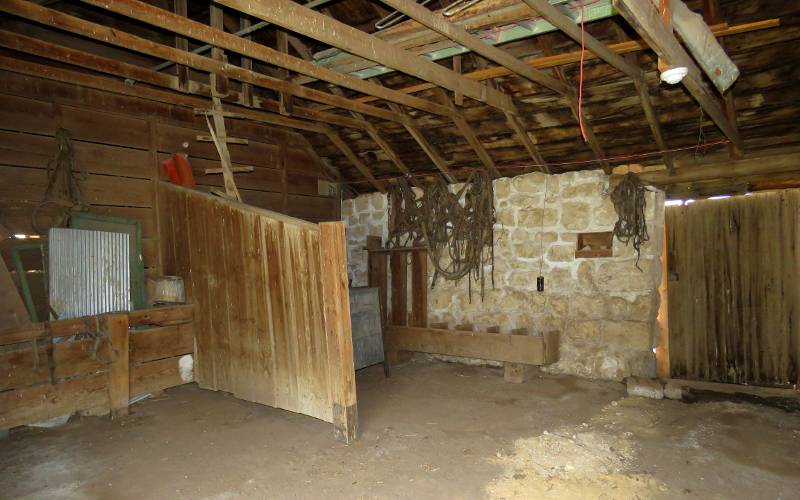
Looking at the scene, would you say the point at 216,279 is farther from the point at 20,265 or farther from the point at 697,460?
the point at 697,460

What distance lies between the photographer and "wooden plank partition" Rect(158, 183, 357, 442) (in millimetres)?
3412

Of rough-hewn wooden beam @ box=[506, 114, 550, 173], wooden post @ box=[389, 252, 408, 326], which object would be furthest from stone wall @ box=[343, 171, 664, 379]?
wooden post @ box=[389, 252, 408, 326]

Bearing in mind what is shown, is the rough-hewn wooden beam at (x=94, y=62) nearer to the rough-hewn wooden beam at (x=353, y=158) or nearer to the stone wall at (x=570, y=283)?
the rough-hewn wooden beam at (x=353, y=158)

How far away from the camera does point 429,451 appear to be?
3.30 meters

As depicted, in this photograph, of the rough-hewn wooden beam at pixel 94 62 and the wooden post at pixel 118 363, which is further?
the wooden post at pixel 118 363

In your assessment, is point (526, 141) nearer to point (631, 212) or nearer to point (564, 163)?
point (564, 163)

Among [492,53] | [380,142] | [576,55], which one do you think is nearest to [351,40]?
[492,53]

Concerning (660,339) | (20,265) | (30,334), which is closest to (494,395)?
(660,339)

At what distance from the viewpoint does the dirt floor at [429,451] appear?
9.22ft

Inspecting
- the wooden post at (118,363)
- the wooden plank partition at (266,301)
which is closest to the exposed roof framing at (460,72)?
the wooden plank partition at (266,301)

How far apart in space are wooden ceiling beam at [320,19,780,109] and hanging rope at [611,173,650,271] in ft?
4.72

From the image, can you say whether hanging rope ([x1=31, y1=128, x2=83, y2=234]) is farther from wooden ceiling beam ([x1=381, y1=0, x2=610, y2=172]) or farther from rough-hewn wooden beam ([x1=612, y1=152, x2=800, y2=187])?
rough-hewn wooden beam ([x1=612, y1=152, x2=800, y2=187])

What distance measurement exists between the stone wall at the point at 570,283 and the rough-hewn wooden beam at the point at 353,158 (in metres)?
1.49

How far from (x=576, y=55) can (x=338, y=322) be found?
8.39ft
